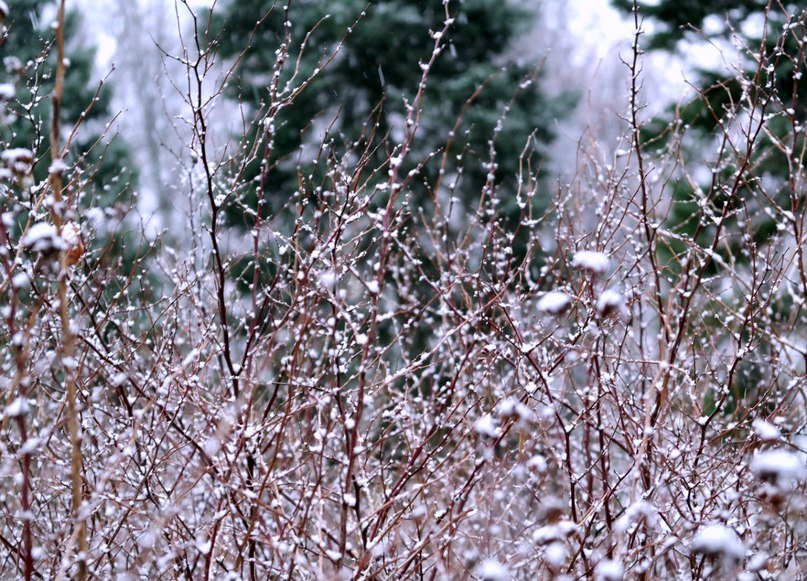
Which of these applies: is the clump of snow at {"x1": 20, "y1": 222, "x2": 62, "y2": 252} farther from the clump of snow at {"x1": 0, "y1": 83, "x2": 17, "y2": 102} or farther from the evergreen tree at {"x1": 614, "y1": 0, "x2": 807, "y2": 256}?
the evergreen tree at {"x1": 614, "y1": 0, "x2": 807, "y2": 256}

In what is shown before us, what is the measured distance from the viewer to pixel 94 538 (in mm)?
2957

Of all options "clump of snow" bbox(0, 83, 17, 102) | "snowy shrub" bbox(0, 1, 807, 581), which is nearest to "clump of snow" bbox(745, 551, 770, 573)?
"snowy shrub" bbox(0, 1, 807, 581)

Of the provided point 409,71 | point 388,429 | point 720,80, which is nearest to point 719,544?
point 388,429

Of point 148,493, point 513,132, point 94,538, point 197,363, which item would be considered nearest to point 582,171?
point 197,363

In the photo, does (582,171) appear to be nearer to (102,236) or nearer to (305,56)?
(305,56)

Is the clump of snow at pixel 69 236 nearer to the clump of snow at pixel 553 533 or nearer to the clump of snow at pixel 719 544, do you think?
the clump of snow at pixel 553 533

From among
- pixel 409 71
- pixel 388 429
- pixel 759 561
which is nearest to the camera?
pixel 759 561

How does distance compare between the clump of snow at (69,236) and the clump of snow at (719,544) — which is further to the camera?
the clump of snow at (69,236)

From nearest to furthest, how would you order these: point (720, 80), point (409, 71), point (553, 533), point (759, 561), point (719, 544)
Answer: point (719, 544), point (553, 533), point (759, 561), point (720, 80), point (409, 71)

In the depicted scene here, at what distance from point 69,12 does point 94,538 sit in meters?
9.53

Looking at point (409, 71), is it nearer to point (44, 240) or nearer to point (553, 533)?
point (44, 240)

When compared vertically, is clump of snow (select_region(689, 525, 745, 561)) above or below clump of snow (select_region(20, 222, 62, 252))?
below

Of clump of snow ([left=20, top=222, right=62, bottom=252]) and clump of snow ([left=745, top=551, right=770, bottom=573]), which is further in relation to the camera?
clump of snow ([left=745, top=551, right=770, bottom=573])

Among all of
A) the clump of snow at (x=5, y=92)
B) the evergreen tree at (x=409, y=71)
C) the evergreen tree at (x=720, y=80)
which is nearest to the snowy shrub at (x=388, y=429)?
the clump of snow at (x=5, y=92)
